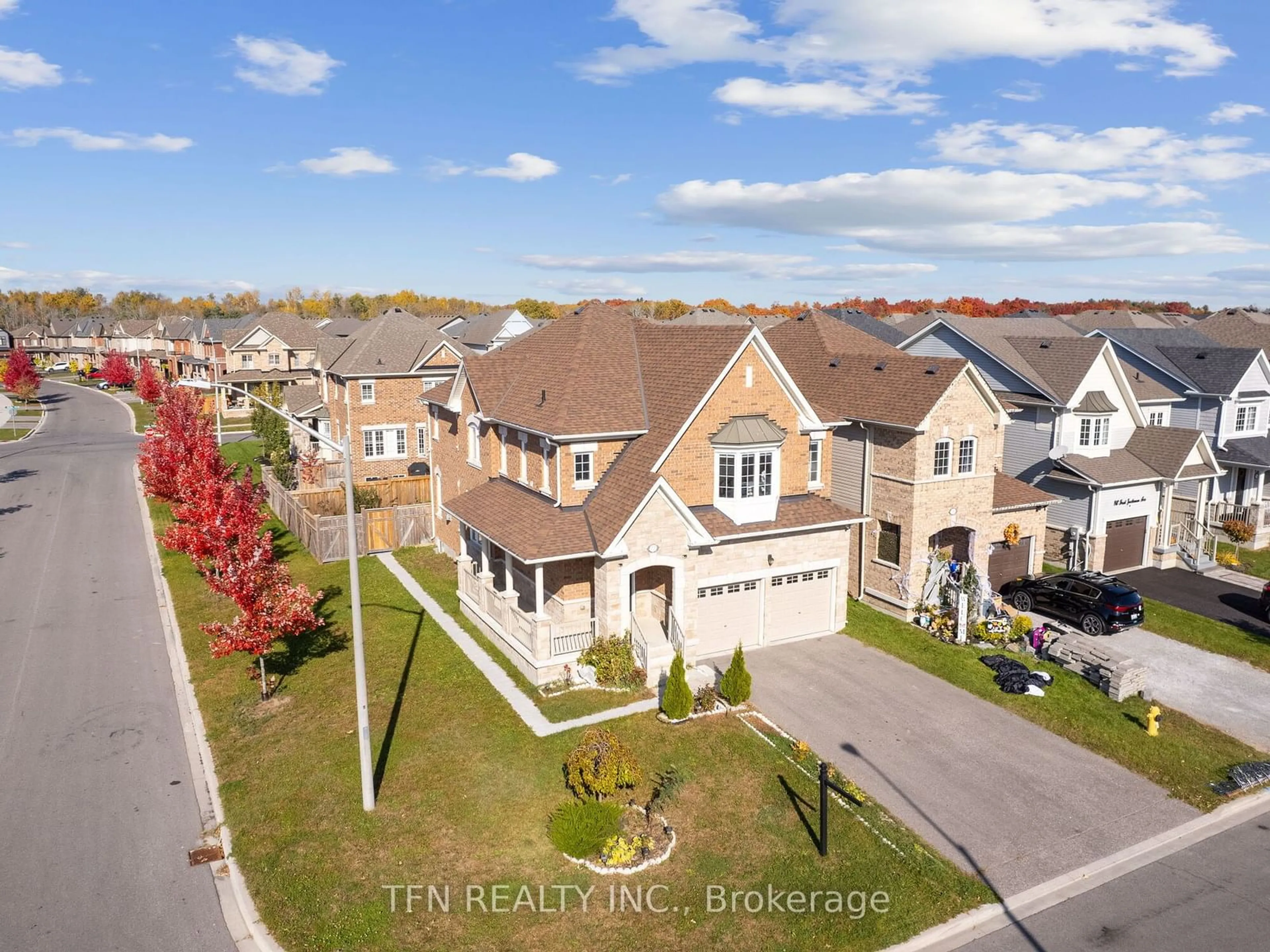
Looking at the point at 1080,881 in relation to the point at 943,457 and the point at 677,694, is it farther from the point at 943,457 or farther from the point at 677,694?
the point at 943,457

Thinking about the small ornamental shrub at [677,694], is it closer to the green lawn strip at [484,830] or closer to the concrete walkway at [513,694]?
the green lawn strip at [484,830]

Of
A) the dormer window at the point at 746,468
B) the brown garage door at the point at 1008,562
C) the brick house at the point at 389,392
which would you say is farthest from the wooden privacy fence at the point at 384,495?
the brown garage door at the point at 1008,562

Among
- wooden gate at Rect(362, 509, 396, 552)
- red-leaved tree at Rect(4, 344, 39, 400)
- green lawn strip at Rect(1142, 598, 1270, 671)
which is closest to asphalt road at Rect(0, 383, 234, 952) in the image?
wooden gate at Rect(362, 509, 396, 552)

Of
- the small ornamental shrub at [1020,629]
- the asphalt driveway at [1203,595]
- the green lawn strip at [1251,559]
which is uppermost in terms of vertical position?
the small ornamental shrub at [1020,629]

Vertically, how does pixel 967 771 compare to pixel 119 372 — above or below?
below

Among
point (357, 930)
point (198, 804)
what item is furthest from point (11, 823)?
point (357, 930)

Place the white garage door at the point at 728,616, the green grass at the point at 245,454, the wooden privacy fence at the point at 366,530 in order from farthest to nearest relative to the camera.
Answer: the green grass at the point at 245,454 → the wooden privacy fence at the point at 366,530 → the white garage door at the point at 728,616

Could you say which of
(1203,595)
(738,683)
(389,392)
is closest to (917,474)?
(738,683)
